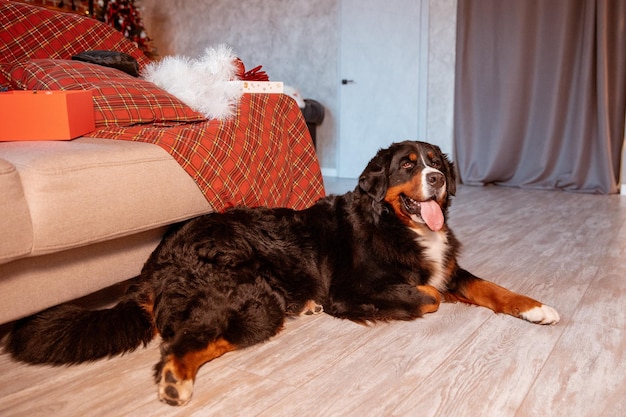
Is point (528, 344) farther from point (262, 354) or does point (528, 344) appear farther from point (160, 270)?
point (160, 270)

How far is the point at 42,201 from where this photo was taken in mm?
1416

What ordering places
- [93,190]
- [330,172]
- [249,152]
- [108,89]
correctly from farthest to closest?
[330,172] < [249,152] < [108,89] < [93,190]

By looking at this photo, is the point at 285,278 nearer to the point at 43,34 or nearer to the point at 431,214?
the point at 431,214

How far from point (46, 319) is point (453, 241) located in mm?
1489

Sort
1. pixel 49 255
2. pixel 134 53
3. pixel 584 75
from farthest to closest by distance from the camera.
A: pixel 584 75, pixel 134 53, pixel 49 255

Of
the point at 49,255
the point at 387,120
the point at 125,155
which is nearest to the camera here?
the point at 49,255

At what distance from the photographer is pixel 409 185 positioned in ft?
6.35

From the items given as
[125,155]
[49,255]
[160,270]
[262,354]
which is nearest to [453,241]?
[262,354]

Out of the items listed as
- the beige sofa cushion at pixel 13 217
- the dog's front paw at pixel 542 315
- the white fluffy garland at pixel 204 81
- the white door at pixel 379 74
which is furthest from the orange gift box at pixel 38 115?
the white door at pixel 379 74

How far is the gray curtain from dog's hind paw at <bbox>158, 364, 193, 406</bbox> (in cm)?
502

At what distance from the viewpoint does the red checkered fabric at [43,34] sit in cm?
257

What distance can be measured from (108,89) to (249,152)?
2.07ft

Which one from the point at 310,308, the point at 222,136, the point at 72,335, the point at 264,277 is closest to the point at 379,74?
the point at 222,136

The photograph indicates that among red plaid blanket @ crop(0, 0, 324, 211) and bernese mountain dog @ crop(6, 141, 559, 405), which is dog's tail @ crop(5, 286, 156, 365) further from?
red plaid blanket @ crop(0, 0, 324, 211)
